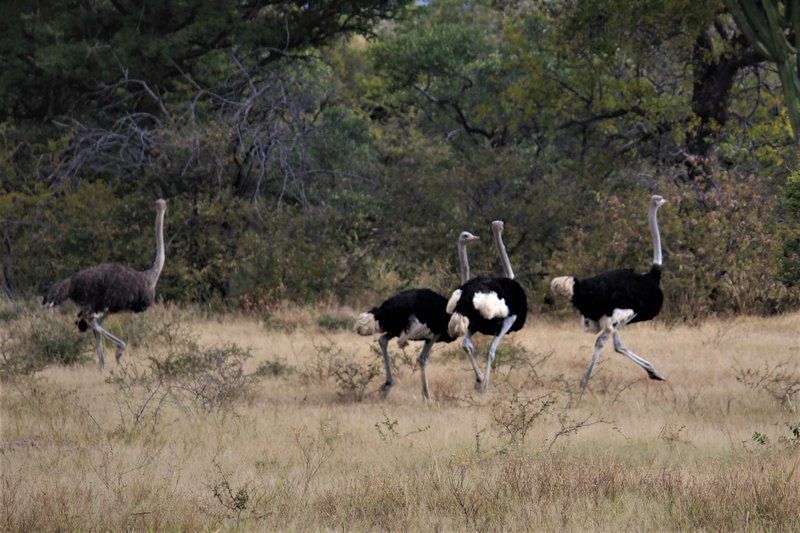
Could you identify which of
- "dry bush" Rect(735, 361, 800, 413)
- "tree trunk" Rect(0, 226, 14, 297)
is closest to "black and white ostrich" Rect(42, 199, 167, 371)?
"dry bush" Rect(735, 361, 800, 413)

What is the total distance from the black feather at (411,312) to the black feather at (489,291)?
23 centimetres

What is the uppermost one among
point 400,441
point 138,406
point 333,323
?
point 400,441

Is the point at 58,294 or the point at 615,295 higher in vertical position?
the point at 615,295

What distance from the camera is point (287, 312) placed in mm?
16688

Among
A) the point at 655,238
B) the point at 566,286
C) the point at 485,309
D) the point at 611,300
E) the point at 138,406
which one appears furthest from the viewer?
the point at 655,238

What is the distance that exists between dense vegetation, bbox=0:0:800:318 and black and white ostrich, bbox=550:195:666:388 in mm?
4687

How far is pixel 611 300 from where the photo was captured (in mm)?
11086

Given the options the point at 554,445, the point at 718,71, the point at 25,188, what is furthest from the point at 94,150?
the point at 554,445

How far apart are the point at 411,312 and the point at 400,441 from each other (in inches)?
70.6

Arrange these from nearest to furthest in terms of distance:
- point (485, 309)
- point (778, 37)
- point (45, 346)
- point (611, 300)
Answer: point (485, 309) → point (611, 300) → point (45, 346) → point (778, 37)

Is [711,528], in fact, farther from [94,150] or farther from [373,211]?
[94,150]

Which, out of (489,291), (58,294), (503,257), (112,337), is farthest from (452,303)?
(58,294)

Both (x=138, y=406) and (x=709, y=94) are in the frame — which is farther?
(x=709, y=94)

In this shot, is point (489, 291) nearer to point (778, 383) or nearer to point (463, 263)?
point (463, 263)
